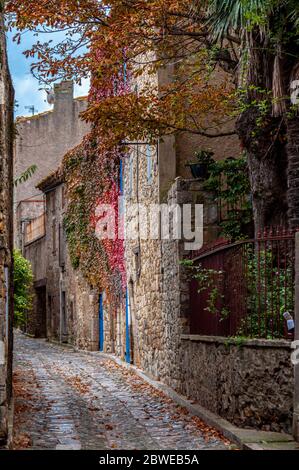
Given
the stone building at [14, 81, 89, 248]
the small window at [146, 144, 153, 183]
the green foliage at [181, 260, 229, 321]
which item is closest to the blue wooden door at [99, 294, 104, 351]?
the small window at [146, 144, 153, 183]

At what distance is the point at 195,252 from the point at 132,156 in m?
6.70

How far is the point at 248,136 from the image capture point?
12.8 meters

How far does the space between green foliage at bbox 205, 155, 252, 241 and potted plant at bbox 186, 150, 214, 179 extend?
119mm

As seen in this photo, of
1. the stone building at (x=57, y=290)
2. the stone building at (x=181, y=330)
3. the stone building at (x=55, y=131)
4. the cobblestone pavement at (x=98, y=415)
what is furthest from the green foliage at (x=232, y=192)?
the stone building at (x=55, y=131)

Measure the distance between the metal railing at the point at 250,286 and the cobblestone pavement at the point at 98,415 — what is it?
1.36 metres

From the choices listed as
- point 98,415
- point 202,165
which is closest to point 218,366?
point 98,415

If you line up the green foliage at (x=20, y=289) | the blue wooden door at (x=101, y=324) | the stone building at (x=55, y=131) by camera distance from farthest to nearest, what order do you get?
1. the stone building at (x=55, y=131)
2. the blue wooden door at (x=101, y=324)
3. the green foliage at (x=20, y=289)

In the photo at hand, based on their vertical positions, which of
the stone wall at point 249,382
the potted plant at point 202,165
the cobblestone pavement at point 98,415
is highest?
the potted plant at point 202,165

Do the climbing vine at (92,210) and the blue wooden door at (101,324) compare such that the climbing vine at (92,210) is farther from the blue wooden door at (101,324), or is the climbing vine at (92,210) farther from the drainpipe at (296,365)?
the drainpipe at (296,365)

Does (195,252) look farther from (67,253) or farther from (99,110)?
(67,253)

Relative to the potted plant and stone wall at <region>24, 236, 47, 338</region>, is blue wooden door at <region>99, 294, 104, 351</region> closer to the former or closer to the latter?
stone wall at <region>24, 236, 47, 338</region>

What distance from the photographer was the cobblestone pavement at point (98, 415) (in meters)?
9.73

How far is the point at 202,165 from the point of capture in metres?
15.3
